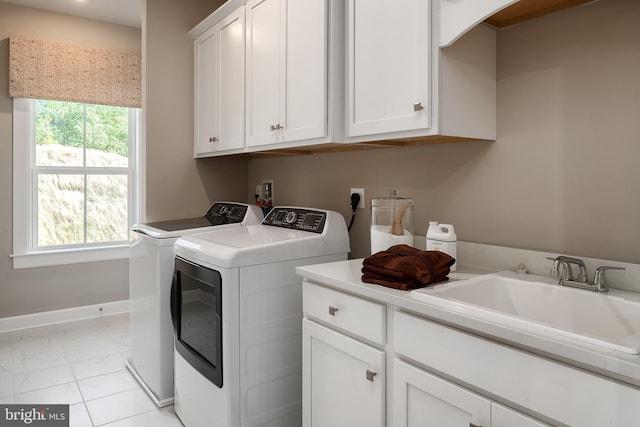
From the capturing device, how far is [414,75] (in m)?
1.47

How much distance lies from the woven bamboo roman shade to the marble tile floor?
75.6 inches

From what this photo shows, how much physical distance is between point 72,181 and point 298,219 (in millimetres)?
2548

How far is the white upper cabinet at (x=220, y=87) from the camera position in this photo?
97.4 inches

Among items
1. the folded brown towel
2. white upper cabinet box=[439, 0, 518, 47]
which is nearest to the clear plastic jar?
A: the folded brown towel

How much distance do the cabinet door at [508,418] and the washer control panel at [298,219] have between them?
3.99 feet

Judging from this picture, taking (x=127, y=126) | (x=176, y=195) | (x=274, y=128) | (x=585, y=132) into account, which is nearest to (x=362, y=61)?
(x=274, y=128)

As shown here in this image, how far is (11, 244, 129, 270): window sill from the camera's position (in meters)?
3.46

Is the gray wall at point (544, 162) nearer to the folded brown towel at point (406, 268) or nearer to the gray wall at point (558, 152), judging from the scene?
the gray wall at point (558, 152)

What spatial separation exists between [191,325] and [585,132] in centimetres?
182

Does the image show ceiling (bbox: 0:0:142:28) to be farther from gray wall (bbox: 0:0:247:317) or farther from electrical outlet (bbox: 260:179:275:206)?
electrical outlet (bbox: 260:179:275:206)

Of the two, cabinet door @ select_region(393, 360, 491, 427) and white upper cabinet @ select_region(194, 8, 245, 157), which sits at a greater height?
white upper cabinet @ select_region(194, 8, 245, 157)

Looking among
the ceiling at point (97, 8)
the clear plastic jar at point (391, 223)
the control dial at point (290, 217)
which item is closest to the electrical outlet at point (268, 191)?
the control dial at point (290, 217)

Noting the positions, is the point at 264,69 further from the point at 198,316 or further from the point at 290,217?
the point at 198,316

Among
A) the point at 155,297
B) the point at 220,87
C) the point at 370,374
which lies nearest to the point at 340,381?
the point at 370,374
